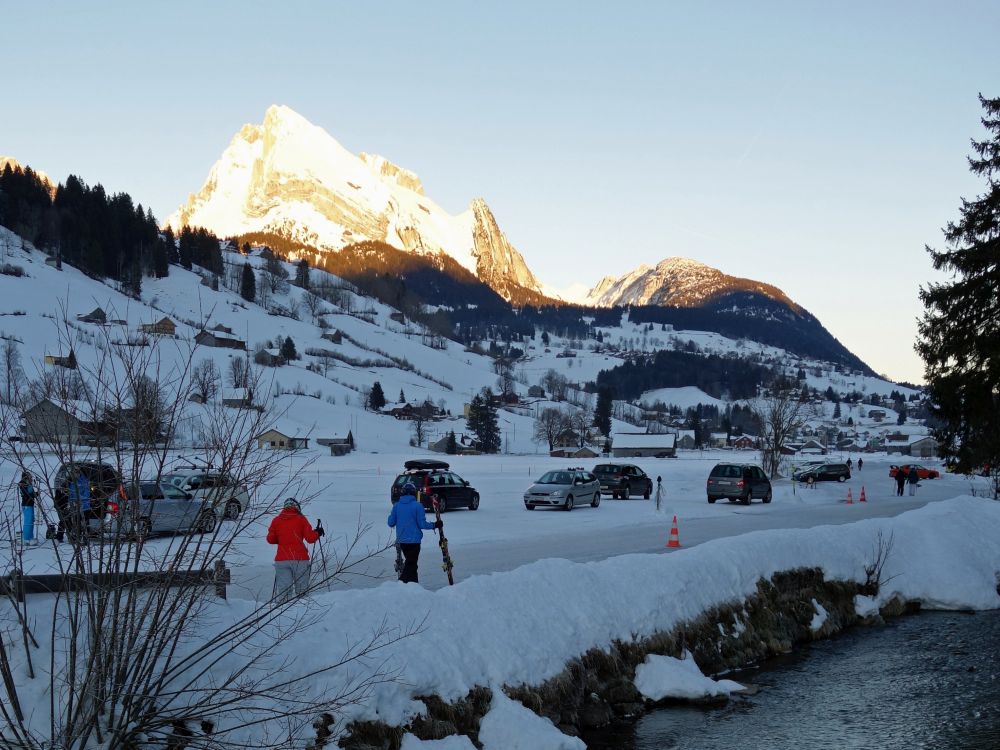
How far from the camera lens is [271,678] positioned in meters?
7.99

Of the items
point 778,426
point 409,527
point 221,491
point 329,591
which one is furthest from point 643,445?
point 221,491

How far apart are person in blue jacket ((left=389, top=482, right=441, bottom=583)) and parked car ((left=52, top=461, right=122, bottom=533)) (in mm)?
6736

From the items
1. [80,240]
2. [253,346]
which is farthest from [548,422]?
[80,240]

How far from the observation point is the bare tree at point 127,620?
637 cm

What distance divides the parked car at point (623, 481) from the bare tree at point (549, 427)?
3859 inches

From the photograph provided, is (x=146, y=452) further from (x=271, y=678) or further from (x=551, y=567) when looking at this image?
(x=551, y=567)

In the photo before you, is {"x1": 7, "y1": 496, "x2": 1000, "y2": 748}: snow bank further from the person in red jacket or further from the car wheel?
the car wheel

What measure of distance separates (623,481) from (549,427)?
10466 cm

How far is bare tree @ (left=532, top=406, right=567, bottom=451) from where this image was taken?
14300 cm

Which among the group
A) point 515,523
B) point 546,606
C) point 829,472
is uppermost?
point 546,606

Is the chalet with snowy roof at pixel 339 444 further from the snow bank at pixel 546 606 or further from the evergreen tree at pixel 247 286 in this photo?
the snow bank at pixel 546 606

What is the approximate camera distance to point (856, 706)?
11797 mm

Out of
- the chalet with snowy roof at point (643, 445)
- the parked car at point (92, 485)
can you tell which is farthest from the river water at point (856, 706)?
the chalet with snowy roof at point (643, 445)

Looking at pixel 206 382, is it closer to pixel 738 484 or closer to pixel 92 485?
pixel 92 485
